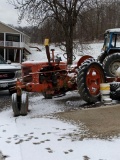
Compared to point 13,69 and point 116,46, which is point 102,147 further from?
point 116,46

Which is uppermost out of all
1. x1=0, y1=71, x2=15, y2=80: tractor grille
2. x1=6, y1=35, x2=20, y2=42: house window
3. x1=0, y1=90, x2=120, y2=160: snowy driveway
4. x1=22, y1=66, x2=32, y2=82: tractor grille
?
x1=6, y1=35, x2=20, y2=42: house window

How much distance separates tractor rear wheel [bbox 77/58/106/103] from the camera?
365 inches

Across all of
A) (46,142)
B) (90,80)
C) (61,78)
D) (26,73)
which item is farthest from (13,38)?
(46,142)

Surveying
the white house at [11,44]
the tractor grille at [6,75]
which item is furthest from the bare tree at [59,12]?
the white house at [11,44]

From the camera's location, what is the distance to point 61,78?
967cm

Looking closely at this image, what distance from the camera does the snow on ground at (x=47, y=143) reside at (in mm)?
5027

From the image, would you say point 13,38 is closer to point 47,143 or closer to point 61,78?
point 61,78

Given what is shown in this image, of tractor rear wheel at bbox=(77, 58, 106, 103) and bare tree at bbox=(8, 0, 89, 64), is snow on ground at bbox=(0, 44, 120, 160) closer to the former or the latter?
tractor rear wheel at bbox=(77, 58, 106, 103)

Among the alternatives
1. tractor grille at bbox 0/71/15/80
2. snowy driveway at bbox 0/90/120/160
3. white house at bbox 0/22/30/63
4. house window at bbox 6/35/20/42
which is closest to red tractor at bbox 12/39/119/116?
snowy driveway at bbox 0/90/120/160

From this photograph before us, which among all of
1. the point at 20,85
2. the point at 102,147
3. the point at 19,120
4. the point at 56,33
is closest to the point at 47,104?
the point at 20,85

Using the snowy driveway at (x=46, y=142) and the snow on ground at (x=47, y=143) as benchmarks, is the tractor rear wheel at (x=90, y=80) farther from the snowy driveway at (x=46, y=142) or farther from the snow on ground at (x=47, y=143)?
the snow on ground at (x=47, y=143)

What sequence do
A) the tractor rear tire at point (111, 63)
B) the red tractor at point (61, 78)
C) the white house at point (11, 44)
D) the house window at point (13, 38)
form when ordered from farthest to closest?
the house window at point (13, 38), the white house at point (11, 44), the tractor rear tire at point (111, 63), the red tractor at point (61, 78)

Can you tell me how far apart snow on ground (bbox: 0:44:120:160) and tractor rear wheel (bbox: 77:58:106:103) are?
195cm

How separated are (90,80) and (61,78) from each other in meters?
0.84
